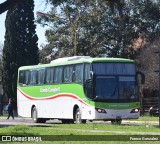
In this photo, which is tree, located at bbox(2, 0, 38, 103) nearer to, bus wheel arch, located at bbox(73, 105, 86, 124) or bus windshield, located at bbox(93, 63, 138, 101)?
bus wheel arch, located at bbox(73, 105, 86, 124)

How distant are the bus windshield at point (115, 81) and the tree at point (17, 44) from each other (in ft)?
107

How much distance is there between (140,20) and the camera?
6438 cm

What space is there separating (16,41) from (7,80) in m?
4.55

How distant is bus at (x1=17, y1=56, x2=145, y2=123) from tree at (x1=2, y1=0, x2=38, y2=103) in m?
26.8

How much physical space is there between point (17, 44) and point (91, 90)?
1331 inches

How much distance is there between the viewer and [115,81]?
3141 cm

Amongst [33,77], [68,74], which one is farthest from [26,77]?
[68,74]

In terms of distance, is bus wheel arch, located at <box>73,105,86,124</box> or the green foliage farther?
the green foliage

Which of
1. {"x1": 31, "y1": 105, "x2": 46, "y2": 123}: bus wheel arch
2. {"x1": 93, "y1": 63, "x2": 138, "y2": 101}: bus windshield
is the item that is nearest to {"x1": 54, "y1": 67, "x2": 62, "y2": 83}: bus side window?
{"x1": 31, "y1": 105, "x2": 46, "y2": 123}: bus wheel arch

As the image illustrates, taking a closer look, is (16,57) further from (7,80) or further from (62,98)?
(62,98)

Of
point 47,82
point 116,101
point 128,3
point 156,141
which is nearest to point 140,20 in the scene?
point 128,3

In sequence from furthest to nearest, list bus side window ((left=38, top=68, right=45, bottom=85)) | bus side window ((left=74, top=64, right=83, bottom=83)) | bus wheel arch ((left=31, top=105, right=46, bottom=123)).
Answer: bus wheel arch ((left=31, top=105, right=46, bottom=123)), bus side window ((left=38, top=68, right=45, bottom=85)), bus side window ((left=74, top=64, right=83, bottom=83))

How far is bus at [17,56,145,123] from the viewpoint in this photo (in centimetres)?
3133

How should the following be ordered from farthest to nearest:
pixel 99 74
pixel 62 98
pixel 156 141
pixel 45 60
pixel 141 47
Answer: pixel 45 60 < pixel 141 47 < pixel 62 98 < pixel 99 74 < pixel 156 141
